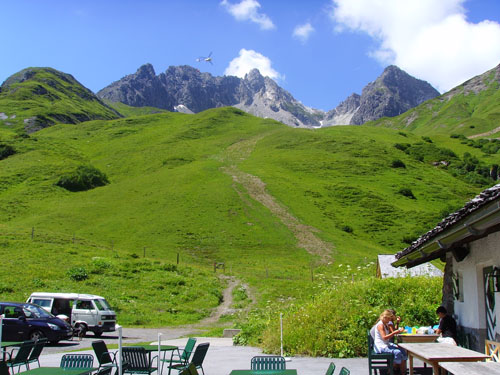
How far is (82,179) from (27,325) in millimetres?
68705

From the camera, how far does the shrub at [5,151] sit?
10194 cm

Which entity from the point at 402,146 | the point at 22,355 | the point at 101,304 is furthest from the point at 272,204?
the point at 22,355

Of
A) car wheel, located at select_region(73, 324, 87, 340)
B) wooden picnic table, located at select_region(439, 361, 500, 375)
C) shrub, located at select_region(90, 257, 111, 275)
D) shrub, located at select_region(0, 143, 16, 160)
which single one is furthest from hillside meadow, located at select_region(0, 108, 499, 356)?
wooden picnic table, located at select_region(439, 361, 500, 375)

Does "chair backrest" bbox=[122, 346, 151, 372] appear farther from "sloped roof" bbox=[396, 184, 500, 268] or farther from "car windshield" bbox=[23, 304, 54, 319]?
"car windshield" bbox=[23, 304, 54, 319]

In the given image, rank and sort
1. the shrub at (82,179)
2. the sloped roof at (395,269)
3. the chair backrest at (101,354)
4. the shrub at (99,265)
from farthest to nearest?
the shrub at (82,179)
the shrub at (99,265)
the sloped roof at (395,269)
the chair backrest at (101,354)

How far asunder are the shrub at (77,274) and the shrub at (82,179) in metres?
48.8

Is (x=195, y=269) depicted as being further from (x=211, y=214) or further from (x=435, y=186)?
(x=435, y=186)

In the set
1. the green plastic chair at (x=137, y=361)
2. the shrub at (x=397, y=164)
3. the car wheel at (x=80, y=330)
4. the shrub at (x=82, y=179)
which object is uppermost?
the shrub at (x=397, y=164)

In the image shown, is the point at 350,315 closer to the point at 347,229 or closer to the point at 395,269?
the point at 395,269

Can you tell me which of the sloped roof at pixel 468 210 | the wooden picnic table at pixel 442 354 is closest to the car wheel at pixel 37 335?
the wooden picnic table at pixel 442 354

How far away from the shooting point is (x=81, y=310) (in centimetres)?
2591

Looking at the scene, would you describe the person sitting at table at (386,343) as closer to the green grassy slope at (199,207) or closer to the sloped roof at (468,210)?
the sloped roof at (468,210)

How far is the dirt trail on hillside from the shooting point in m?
59.9

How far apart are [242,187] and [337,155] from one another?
35.1 m
